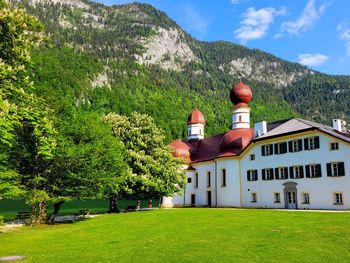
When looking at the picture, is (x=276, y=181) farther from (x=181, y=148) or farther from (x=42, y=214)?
(x=42, y=214)

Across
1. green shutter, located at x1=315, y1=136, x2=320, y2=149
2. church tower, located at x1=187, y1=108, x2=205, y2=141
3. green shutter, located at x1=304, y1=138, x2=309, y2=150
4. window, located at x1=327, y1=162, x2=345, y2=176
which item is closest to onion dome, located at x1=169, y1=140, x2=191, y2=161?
church tower, located at x1=187, y1=108, x2=205, y2=141

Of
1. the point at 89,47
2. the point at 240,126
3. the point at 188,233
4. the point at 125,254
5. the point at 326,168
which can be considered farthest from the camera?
the point at 89,47

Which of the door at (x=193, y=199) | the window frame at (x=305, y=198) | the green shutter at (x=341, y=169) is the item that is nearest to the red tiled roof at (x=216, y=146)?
the door at (x=193, y=199)

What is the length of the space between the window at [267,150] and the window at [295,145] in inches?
114

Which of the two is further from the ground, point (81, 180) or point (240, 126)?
point (240, 126)

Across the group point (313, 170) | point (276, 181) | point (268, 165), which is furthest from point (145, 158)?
point (313, 170)

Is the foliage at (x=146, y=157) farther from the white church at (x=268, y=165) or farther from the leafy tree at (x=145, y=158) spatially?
the white church at (x=268, y=165)

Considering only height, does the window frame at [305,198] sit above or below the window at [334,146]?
below

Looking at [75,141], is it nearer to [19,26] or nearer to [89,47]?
[19,26]

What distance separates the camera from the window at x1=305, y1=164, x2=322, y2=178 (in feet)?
122

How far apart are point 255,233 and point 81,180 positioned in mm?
15770

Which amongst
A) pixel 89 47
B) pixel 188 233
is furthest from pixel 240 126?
pixel 89 47

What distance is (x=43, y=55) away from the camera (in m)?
156

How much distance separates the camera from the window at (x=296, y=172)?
128 ft
